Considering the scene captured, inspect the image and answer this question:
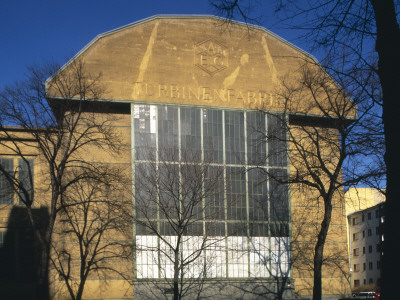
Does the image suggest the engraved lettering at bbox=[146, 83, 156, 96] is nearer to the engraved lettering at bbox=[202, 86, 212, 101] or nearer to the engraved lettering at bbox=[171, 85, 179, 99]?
the engraved lettering at bbox=[171, 85, 179, 99]

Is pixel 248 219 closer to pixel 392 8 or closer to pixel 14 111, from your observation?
pixel 14 111

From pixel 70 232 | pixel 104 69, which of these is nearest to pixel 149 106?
pixel 104 69

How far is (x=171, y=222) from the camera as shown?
26.9 m

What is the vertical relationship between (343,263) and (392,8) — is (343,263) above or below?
below

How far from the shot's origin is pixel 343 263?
102ft

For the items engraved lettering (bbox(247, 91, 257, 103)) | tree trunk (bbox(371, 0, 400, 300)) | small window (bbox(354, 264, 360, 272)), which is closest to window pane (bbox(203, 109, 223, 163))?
engraved lettering (bbox(247, 91, 257, 103))

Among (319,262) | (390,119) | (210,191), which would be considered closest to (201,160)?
(210,191)

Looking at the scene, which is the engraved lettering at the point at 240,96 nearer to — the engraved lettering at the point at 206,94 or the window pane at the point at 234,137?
the window pane at the point at 234,137

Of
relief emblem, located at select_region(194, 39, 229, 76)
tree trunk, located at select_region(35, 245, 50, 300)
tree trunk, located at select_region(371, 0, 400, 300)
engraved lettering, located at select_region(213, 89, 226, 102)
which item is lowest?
tree trunk, located at select_region(35, 245, 50, 300)

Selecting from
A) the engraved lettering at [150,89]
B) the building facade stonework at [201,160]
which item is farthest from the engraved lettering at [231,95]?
the engraved lettering at [150,89]

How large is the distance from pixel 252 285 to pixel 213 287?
242 centimetres

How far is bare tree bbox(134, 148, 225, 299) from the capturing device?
26141 millimetres

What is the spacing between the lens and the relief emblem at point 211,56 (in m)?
30.3

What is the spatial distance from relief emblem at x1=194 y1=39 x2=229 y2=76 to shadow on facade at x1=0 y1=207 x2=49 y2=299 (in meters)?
12.4
